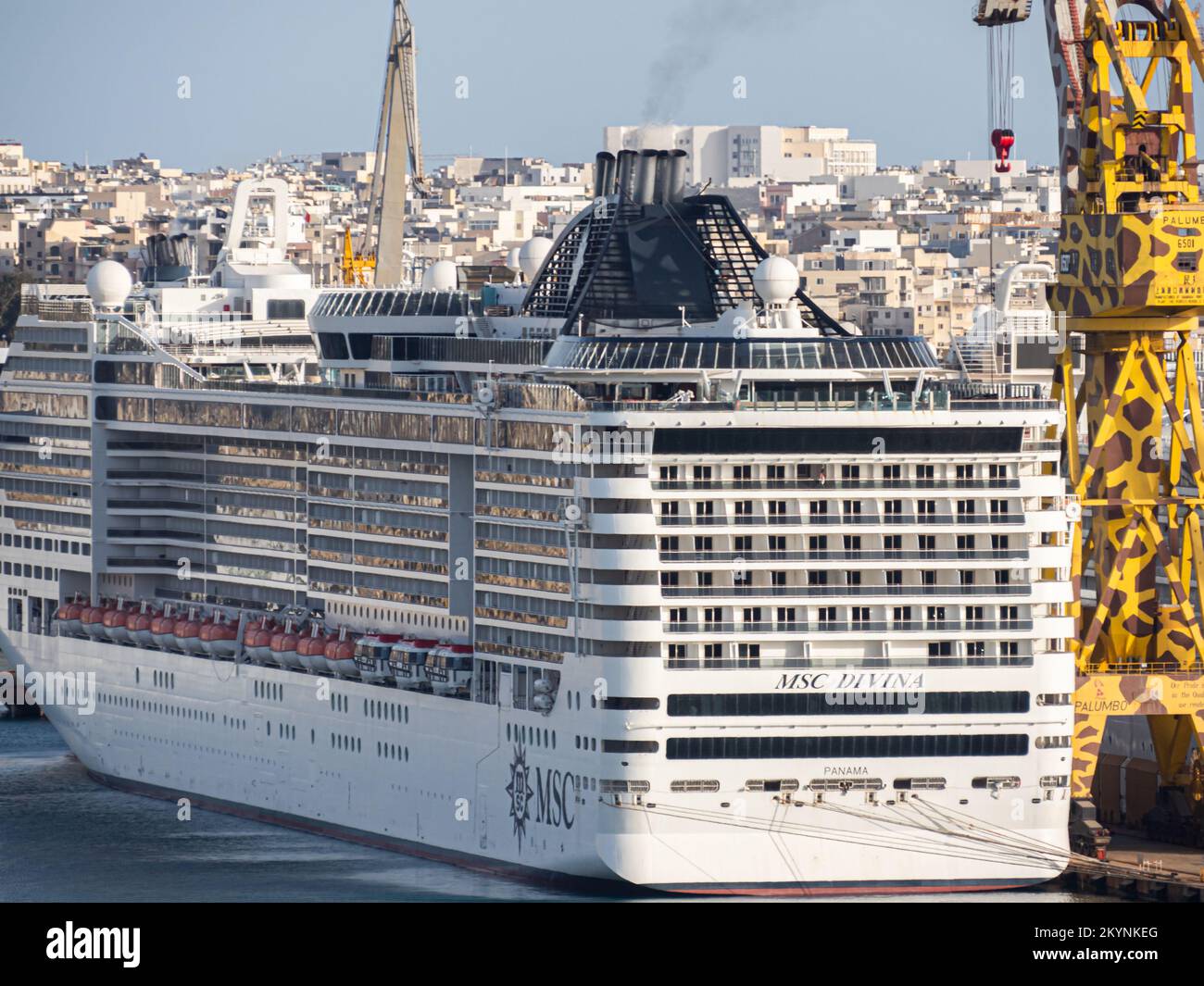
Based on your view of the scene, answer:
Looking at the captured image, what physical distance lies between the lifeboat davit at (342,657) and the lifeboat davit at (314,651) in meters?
0.24

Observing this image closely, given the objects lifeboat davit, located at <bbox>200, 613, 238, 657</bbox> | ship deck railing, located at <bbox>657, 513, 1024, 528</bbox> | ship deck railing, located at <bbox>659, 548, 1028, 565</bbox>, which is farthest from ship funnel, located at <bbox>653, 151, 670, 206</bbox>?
ship deck railing, located at <bbox>659, 548, 1028, 565</bbox>

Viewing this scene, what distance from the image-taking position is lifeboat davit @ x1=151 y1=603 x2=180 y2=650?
69.0m

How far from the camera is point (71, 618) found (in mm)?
72125

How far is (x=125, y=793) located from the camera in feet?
232

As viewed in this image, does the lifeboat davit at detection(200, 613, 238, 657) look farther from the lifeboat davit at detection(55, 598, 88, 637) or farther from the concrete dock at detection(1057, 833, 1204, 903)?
the concrete dock at detection(1057, 833, 1204, 903)

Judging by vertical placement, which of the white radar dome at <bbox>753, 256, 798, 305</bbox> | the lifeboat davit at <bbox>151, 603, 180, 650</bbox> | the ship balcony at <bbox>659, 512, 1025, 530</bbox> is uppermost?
the white radar dome at <bbox>753, 256, 798, 305</bbox>

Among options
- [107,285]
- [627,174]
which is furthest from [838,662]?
[107,285]

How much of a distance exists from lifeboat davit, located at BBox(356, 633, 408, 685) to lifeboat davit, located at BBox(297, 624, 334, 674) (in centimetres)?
121

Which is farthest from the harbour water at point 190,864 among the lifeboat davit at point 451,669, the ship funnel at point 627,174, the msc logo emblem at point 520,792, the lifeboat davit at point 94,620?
the ship funnel at point 627,174

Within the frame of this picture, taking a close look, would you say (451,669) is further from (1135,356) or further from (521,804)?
(1135,356)

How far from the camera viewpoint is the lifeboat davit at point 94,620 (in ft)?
233

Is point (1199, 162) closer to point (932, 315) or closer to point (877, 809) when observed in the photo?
point (877, 809)

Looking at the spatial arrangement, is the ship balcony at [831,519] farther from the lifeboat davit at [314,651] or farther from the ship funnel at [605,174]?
the ship funnel at [605,174]

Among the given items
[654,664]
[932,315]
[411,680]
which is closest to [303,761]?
[411,680]
